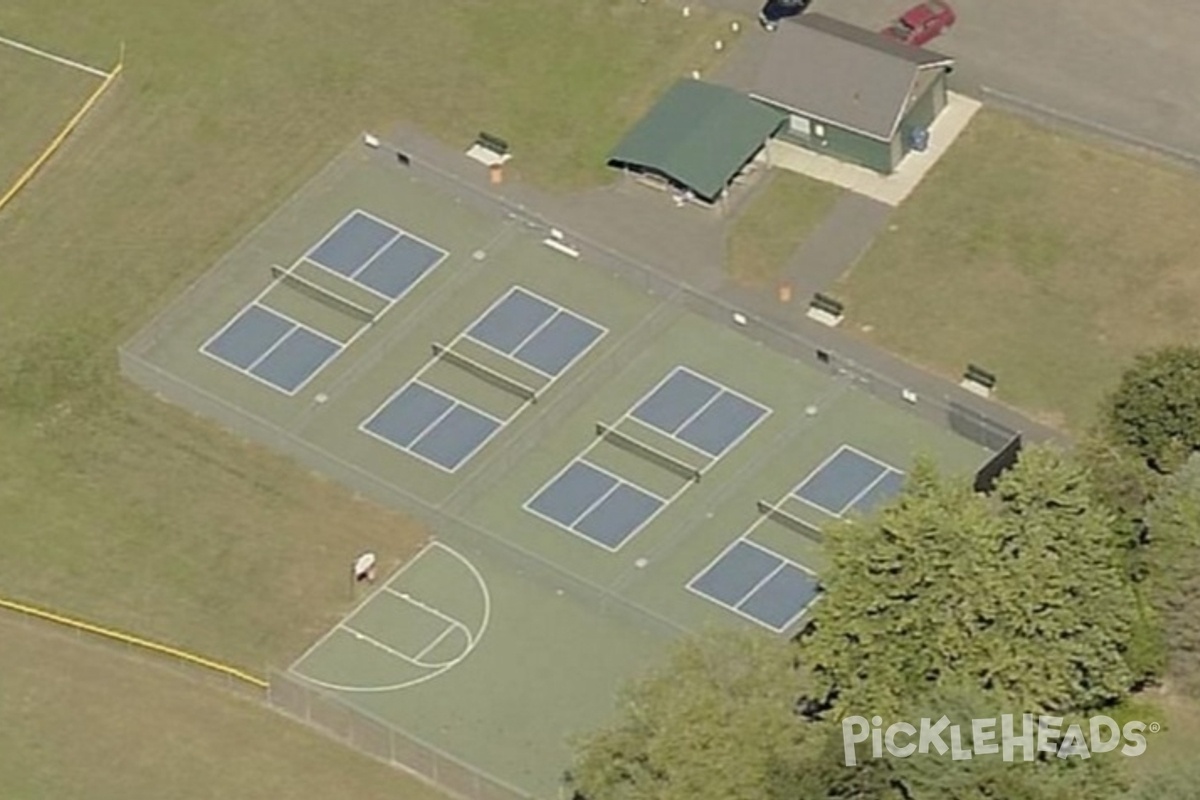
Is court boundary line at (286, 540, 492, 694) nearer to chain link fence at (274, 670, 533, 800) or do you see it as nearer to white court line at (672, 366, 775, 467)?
chain link fence at (274, 670, 533, 800)

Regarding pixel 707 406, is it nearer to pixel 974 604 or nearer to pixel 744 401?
pixel 744 401

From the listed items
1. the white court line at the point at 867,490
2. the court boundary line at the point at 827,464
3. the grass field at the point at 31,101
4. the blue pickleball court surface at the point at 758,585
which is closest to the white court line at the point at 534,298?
the court boundary line at the point at 827,464

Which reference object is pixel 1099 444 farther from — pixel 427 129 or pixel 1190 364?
pixel 427 129

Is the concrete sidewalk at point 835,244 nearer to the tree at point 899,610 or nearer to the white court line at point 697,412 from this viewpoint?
the white court line at point 697,412

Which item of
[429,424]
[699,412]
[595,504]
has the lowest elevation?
[595,504]

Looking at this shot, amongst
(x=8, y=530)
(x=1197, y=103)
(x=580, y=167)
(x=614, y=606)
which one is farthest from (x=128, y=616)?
(x=1197, y=103)

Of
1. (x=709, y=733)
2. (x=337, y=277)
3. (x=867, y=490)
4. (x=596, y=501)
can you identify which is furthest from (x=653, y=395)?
(x=709, y=733)
